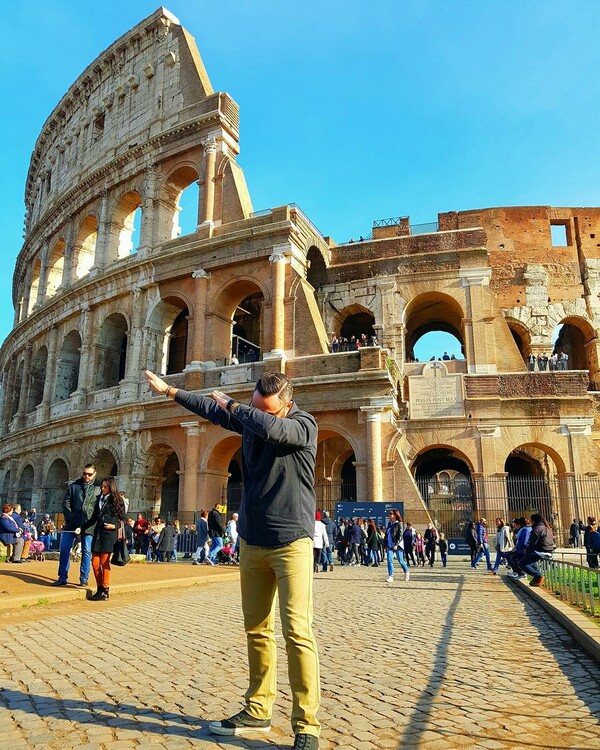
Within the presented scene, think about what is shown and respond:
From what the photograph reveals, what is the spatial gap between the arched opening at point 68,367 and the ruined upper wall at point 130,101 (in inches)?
278

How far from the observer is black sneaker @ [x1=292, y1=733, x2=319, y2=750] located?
8.62 feet

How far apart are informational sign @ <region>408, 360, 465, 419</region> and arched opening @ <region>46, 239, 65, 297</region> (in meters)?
18.1

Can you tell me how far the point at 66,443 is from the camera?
23438 millimetres

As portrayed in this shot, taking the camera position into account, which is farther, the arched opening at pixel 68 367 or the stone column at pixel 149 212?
the arched opening at pixel 68 367

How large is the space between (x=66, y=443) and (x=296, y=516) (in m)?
22.4

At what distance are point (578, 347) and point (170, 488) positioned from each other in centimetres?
1820

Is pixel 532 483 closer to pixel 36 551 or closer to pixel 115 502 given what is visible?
pixel 36 551

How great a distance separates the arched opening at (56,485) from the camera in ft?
79.0

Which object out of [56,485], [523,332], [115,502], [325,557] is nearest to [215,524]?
[325,557]

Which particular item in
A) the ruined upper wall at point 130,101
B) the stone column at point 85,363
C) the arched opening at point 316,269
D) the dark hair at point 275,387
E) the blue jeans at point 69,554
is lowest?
the blue jeans at point 69,554

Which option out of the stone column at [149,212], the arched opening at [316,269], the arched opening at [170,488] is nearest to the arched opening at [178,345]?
the stone column at [149,212]

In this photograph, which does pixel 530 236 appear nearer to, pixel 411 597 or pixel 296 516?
pixel 411 597

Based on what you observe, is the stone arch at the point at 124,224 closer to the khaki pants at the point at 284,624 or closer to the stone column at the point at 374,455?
the stone column at the point at 374,455

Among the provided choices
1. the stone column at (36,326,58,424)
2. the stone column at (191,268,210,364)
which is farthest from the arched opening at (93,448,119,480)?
the stone column at (191,268,210,364)
